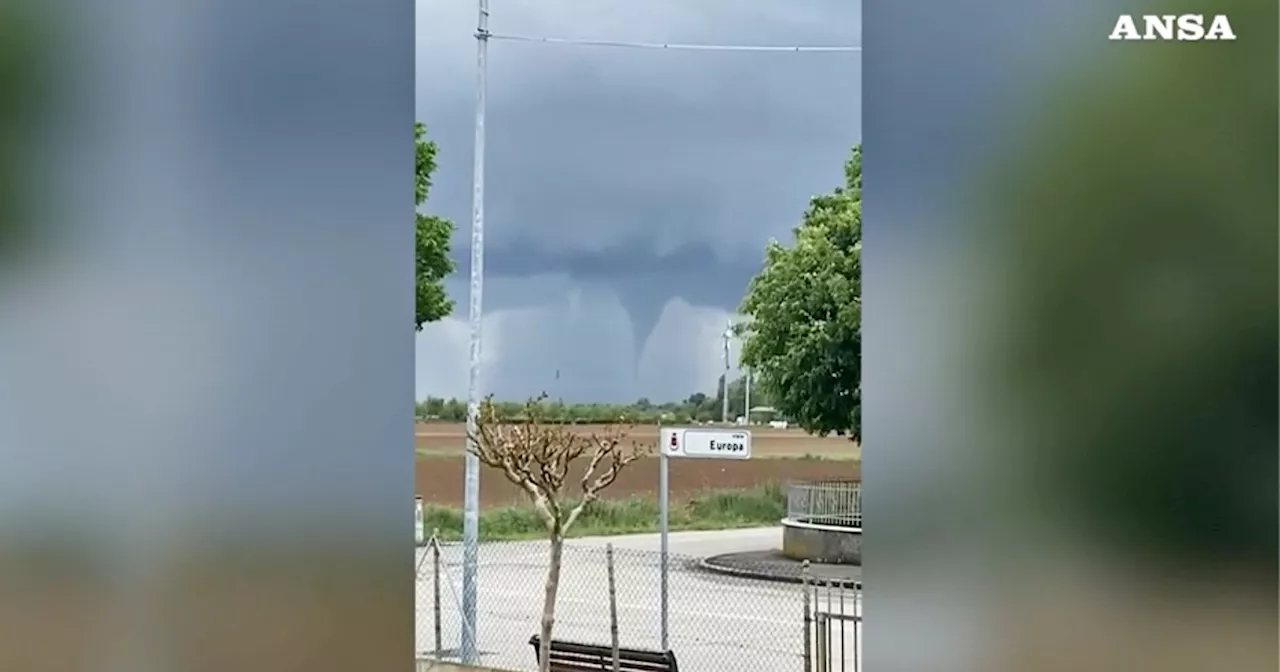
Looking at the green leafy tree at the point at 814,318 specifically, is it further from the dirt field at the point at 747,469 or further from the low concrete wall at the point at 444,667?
the low concrete wall at the point at 444,667

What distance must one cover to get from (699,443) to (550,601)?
0.76m

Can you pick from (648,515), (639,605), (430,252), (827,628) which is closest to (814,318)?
(639,605)

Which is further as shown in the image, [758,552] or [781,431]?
[758,552]

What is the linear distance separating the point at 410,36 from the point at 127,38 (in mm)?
393

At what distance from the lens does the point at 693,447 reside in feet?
9.39

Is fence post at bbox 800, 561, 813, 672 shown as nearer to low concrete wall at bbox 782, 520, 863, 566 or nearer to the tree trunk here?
low concrete wall at bbox 782, 520, 863, 566

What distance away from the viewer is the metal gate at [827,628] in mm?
3439

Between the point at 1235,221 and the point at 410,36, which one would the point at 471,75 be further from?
the point at 1235,221

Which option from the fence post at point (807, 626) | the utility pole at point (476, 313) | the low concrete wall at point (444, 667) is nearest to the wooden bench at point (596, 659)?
the low concrete wall at point (444, 667)

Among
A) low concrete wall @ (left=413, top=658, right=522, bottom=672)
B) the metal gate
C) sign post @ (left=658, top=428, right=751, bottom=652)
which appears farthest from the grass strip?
low concrete wall @ (left=413, top=658, right=522, bottom=672)

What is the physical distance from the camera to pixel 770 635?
4637 mm

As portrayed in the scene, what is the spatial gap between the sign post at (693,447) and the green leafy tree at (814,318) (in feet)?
1.04

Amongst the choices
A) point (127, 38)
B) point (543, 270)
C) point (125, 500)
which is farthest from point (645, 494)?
point (127, 38)

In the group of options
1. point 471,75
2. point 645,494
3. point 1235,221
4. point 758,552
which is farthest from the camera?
point 758,552
